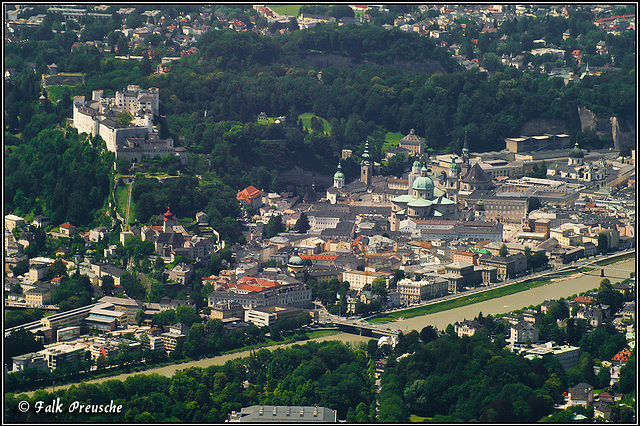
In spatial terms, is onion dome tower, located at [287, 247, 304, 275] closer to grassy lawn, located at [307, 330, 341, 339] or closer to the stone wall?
grassy lawn, located at [307, 330, 341, 339]

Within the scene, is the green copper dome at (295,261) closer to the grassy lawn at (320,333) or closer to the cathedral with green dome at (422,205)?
the grassy lawn at (320,333)

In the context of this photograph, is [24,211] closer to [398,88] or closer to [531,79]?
[398,88]

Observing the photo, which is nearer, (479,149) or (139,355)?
(139,355)

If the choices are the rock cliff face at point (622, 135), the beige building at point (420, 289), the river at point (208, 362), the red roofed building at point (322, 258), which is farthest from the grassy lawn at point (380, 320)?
the rock cliff face at point (622, 135)

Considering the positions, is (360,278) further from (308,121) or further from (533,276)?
(308,121)

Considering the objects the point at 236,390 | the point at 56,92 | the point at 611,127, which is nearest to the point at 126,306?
the point at 236,390

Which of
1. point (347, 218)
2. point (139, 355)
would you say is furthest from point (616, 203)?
point (139, 355)
